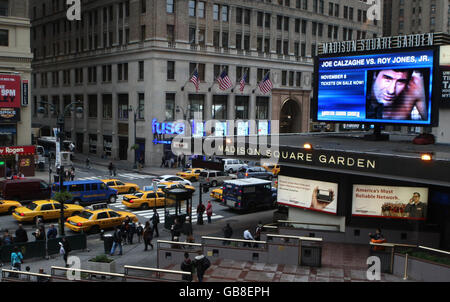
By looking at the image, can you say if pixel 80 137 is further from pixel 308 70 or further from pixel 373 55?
pixel 373 55

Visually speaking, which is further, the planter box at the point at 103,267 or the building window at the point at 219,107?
the building window at the point at 219,107

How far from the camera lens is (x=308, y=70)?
3199 inches

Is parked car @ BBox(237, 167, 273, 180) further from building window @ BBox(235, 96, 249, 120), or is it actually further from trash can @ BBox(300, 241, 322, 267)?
trash can @ BBox(300, 241, 322, 267)

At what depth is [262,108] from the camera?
75875 mm

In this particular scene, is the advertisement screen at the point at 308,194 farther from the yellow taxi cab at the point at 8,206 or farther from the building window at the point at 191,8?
the building window at the point at 191,8

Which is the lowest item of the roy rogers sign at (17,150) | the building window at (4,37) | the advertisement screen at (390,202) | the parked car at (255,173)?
the parked car at (255,173)

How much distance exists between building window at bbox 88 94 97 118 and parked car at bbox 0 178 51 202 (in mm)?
37621

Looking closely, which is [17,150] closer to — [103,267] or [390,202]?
[103,267]

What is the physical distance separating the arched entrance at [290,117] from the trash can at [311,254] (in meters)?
61.3

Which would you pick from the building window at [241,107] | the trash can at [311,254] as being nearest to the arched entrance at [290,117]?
the building window at [241,107]

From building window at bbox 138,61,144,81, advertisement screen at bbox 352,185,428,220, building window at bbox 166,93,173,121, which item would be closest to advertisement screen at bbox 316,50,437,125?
advertisement screen at bbox 352,185,428,220

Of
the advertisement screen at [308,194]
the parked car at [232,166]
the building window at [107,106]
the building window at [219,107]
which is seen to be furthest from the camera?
the building window at [107,106]

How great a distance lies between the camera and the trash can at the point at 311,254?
19.8m

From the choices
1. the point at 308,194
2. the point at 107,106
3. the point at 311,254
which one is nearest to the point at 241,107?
the point at 107,106
